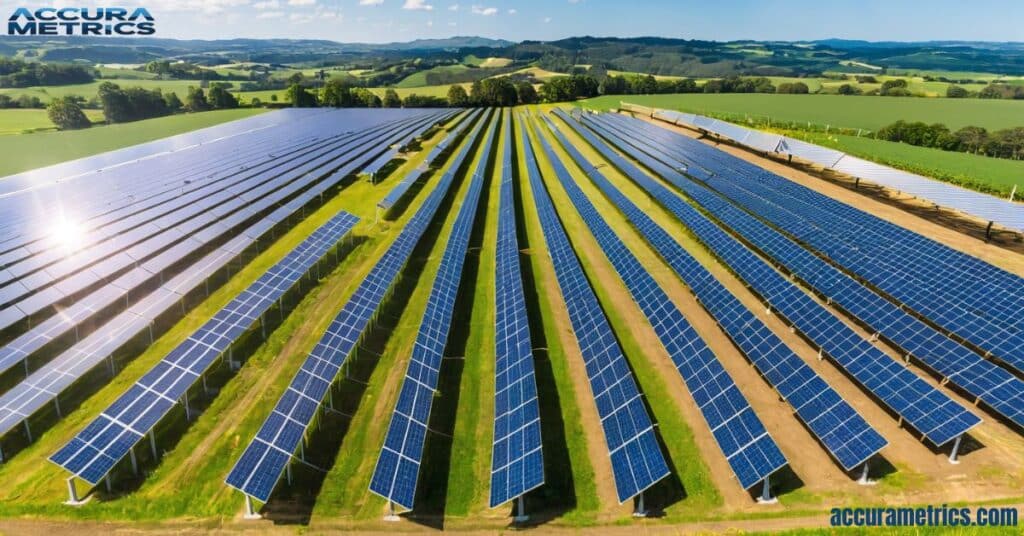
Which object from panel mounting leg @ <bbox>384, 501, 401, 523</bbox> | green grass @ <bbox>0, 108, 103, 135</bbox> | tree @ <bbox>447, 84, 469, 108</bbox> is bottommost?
panel mounting leg @ <bbox>384, 501, 401, 523</bbox>

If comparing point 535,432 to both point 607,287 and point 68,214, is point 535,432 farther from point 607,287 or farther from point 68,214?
point 68,214

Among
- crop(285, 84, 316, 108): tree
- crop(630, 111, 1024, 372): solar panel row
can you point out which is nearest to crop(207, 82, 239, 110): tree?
crop(285, 84, 316, 108): tree

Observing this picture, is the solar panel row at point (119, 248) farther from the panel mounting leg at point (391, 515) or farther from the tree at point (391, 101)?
the tree at point (391, 101)

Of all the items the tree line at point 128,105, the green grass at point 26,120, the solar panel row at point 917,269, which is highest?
the tree line at point 128,105

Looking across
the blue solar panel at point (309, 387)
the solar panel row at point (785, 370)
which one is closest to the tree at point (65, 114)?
the blue solar panel at point (309, 387)

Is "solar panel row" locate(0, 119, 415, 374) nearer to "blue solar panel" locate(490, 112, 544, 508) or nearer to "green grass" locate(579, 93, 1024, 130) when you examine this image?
"blue solar panel" locate(490, 112, 544, 508)

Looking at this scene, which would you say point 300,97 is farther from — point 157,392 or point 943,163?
point 943,163

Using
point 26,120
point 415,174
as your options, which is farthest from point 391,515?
point 26,120
